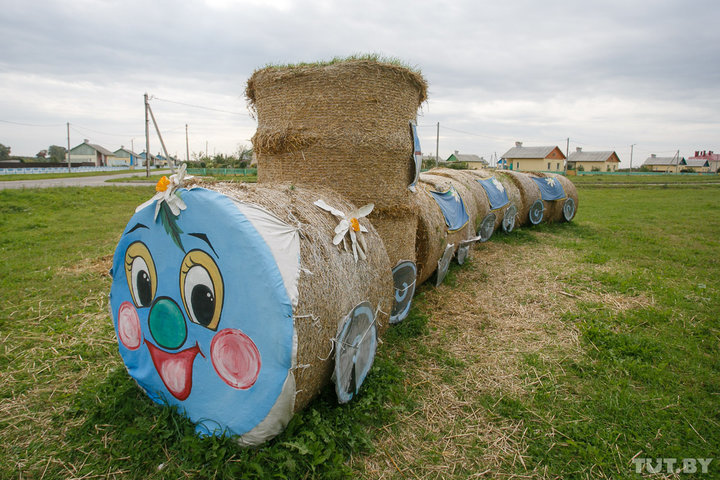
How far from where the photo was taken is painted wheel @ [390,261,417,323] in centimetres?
504

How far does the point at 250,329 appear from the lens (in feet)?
9.08

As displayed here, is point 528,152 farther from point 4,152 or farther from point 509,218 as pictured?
point 4,152

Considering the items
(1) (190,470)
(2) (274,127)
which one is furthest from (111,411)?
(2) (274,127)

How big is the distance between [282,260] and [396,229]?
2.34 m

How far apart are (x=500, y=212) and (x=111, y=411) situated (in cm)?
949

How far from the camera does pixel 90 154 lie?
8088cm

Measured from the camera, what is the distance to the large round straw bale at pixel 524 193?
1184cm

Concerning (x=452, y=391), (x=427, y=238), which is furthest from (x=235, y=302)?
(x=427, y=238)

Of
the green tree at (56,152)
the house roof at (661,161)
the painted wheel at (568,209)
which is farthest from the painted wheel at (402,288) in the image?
the house roof at (661,161)

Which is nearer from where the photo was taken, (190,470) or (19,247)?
(190,470)

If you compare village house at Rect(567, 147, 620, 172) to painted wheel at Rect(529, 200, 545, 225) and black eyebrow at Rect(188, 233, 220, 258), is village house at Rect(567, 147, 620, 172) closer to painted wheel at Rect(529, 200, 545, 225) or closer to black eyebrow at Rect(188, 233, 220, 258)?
painted wheel at Rect(529, 200, 545, 225)

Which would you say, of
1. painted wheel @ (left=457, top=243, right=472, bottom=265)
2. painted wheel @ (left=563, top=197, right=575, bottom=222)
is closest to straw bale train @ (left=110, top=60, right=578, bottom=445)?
painted wheel @ (left=457, top=243, right=472, bottom=265)

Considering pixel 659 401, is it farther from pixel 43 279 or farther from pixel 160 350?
pixel 43 279

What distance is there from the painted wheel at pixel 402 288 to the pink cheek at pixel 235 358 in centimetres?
247
